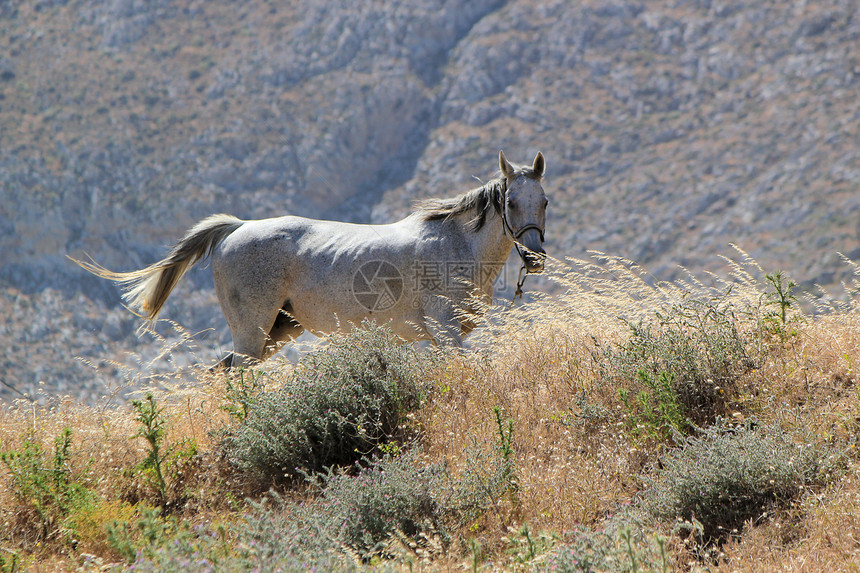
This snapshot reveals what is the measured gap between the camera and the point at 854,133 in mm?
68375

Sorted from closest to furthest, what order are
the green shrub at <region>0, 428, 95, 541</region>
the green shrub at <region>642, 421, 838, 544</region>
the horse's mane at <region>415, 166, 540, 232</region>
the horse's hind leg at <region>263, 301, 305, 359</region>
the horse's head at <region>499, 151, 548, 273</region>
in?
the green shrub at <region>642, 421, 838, 544</region> → the green shrub at <region>0, 428, 95, 541</region> → the horse's head at <region>499, 151, 548, 273</region> → the horse's mane at <region>415, 166, 540, 232</region> → the horse's hind leg at <region>263, 301, 305, 359</region>

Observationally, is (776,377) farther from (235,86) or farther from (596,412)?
(235,86)

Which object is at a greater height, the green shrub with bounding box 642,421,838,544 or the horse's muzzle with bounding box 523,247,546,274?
the horse's muzzle with bounding box 523,247,546,274

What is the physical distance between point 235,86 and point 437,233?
94.0 metres

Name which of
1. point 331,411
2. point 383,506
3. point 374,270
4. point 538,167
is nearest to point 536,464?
point 383,506

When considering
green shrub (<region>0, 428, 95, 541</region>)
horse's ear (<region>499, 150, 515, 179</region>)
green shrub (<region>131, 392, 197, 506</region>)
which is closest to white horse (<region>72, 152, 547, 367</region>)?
horse's ear (<region>499, 150, 515, 179</region>)

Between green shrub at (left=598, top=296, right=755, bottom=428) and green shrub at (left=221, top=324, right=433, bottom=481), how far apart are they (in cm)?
156

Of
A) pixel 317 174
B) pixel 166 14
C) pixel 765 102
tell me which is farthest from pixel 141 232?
pixel 765 102

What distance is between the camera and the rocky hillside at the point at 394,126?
226ft

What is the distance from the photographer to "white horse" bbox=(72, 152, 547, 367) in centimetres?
738

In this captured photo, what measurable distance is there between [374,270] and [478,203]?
1.31 meters

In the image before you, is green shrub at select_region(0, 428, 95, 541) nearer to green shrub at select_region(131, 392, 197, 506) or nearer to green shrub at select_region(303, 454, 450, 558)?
green shrub at select_region(131, 392, 197, 506)

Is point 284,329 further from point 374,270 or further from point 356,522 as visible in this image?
point 356,522

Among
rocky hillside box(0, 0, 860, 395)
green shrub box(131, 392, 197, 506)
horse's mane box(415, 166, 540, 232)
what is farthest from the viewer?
rocky hillside box(0, 0, 860, 395)
